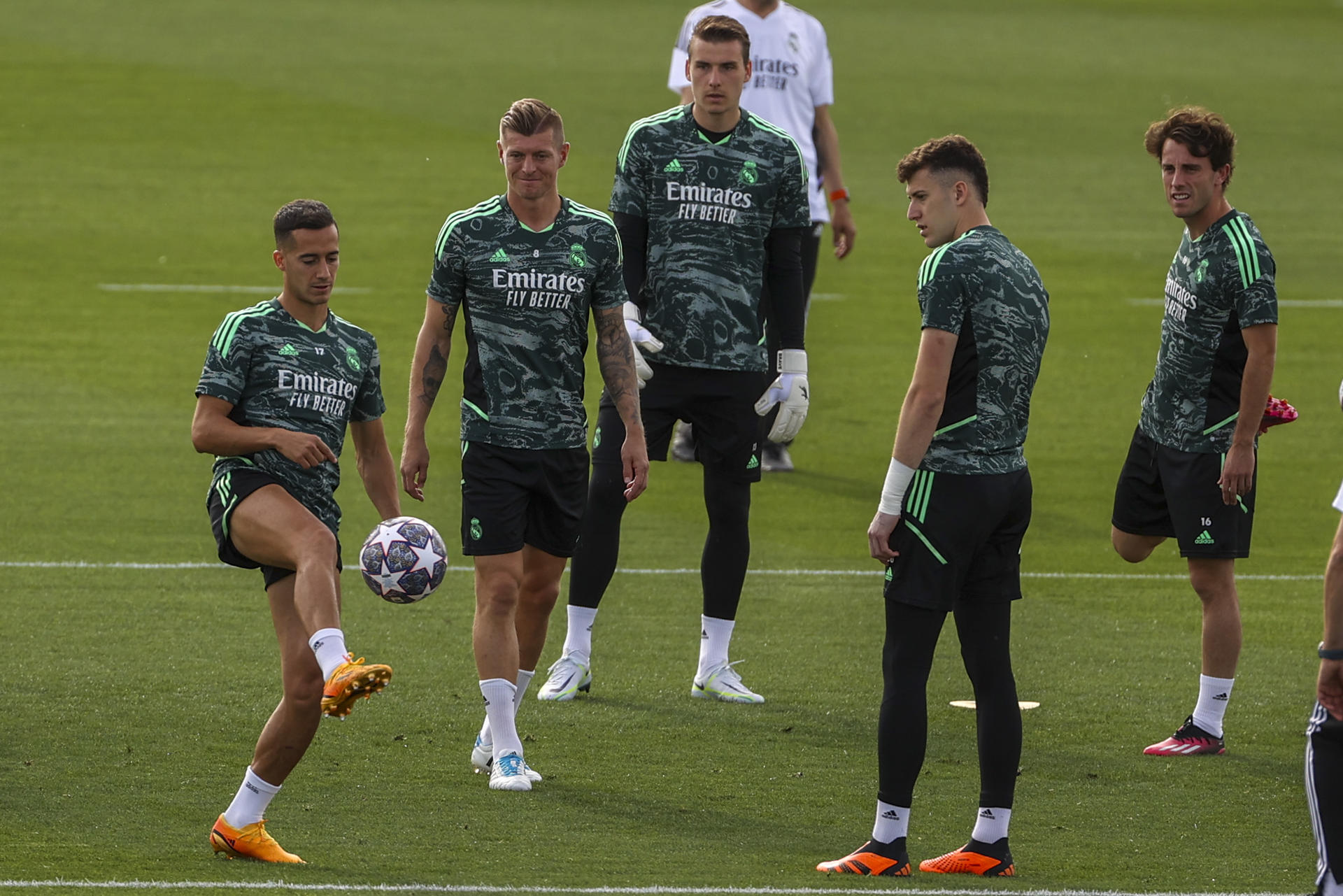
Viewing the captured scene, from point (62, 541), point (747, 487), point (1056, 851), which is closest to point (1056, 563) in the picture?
point (747, 487)

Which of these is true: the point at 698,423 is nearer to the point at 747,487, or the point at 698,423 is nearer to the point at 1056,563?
the point at 747,487

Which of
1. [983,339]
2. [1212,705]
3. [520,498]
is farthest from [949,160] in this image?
[1212,705]

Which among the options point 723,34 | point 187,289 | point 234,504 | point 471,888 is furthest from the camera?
point 187,289

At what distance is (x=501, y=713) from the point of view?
6.36m

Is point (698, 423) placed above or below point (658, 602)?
above

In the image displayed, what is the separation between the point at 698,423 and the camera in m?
7.58

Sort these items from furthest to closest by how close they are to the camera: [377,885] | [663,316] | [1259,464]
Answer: [1259,464] < [663,316] < [377,885]

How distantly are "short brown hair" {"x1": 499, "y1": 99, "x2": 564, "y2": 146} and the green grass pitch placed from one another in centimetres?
215

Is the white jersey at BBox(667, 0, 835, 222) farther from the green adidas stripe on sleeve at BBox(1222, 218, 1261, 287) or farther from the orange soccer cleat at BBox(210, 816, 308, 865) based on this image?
the orange soccer cleat at BBox(210, 816, 308, 865)

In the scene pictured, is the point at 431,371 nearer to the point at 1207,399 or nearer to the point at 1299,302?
the point at 1207,399

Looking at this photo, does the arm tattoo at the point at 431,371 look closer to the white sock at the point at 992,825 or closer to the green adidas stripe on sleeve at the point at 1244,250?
the white sock at the point at 992,825

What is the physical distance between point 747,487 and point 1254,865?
269 cm

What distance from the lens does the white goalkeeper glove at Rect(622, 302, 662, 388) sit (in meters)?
7.34

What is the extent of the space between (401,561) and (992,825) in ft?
6.32
